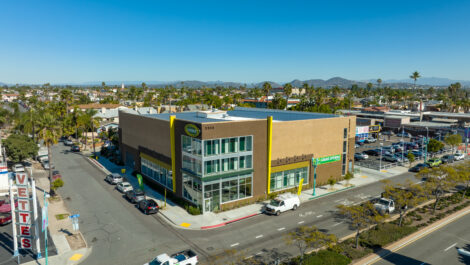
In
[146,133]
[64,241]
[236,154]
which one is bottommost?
[64,241]

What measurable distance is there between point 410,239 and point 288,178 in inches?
664

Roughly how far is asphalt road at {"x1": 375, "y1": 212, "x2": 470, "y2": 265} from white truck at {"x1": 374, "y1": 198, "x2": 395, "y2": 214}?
17.5 ft

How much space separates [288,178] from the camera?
1652 inches

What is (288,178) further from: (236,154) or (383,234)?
(383,234)

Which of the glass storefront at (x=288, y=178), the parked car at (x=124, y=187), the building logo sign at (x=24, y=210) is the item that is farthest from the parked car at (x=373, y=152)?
the building logo sign at (x=24, y=210)

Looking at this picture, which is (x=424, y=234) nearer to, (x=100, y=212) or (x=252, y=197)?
(x=252, y=197)

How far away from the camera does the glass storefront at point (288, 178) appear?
40.5m

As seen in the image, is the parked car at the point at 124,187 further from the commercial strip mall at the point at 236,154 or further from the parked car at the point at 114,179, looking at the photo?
the commercial strip mall at the point at 236,154

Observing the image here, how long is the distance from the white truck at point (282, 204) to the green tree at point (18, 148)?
45.6 metres

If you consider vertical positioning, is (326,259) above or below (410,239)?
above

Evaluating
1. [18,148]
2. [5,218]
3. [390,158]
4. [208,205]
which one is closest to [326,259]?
[208,205]

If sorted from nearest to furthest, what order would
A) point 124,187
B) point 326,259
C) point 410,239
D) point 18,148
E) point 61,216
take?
point 326,259 < point 410,239 < point 61,216 < point 124,187 < point 18,148

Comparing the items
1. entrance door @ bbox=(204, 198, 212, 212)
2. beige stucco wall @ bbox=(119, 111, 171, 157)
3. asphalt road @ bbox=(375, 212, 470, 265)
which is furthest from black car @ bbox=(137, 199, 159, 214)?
asphalt road @ bbox=(375, 212, 470, 265)

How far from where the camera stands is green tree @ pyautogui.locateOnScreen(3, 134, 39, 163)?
51406mm
